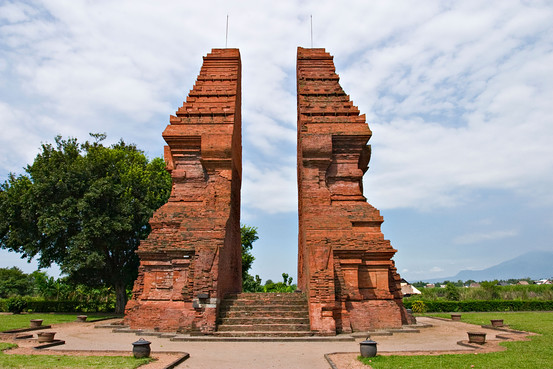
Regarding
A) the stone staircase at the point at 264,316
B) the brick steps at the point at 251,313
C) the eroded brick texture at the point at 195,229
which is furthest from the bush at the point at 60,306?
the brick steps at the point at 251,313

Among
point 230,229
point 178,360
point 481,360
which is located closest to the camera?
point 481,360

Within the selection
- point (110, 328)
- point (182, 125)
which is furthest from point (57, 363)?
point (182, 125)

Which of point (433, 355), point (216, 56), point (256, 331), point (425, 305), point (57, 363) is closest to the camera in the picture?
point (57, 363)

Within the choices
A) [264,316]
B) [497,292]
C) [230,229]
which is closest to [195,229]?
[230,229]

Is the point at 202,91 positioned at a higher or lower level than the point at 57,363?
higher

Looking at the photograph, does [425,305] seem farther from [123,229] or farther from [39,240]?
[39,240]

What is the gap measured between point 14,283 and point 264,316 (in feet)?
129

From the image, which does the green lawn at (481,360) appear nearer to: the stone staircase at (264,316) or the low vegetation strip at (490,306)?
the stone staircase at (264,316)

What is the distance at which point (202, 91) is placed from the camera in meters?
16.6

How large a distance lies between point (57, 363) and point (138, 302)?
5.36 m

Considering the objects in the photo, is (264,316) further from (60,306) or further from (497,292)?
(497,292)

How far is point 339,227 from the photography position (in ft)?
43.5

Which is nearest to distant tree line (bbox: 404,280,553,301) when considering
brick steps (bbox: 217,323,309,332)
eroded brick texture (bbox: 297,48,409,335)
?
eroded brick texture (bbox: 297,48,409,335)

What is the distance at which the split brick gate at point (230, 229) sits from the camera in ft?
37.8
